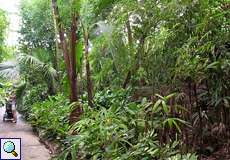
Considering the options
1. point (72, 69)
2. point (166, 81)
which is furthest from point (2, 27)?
point (166, 81)

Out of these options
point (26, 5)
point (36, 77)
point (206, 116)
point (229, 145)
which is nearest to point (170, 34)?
point (206, 116)

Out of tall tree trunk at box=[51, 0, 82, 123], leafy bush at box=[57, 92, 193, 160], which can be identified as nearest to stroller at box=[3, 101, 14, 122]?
tall tree trunk at box=[51, 0, 82, 123]

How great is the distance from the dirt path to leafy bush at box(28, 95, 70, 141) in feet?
0.86

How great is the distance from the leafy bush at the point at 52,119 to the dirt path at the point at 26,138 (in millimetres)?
261

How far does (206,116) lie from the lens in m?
5.30

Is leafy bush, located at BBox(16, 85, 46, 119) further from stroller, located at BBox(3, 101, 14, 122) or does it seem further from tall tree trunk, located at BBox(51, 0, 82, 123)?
tall tree trunk, located at BBox(51, 0, 82, 123)

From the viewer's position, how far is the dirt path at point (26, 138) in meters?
7.81

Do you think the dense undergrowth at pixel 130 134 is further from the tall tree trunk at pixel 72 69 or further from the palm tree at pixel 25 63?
the palm tree at pixel 25 63

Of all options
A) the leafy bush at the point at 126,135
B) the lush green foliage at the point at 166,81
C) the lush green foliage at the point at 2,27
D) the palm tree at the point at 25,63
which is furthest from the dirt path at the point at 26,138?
the lush green foliage at the point at 2,27

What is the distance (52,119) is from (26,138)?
3.40 feet

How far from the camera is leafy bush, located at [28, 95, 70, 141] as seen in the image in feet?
27.9

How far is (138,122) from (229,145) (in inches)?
47.8

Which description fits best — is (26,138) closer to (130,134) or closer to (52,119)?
(52,119)

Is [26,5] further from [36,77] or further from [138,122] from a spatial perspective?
[138,122]
